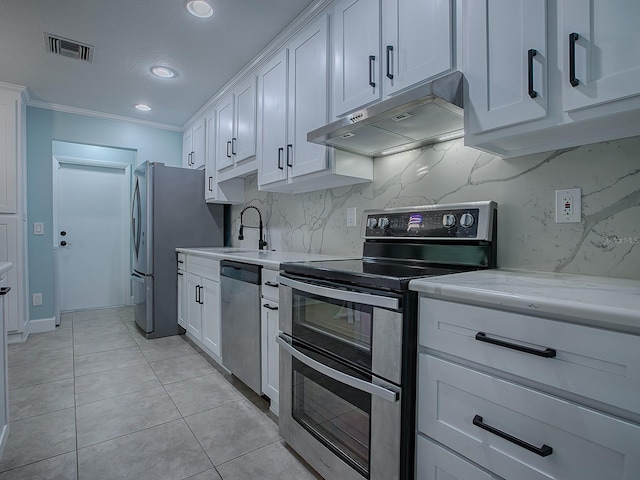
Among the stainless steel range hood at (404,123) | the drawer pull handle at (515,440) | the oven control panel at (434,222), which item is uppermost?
the stainless steel range hood at (404,123)

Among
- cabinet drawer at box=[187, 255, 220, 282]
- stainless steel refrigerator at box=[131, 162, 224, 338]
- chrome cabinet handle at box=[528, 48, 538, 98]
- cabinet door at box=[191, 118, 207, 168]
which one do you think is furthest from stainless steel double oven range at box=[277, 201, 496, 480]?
cabinet door at box=[191, 118, 207, 168]

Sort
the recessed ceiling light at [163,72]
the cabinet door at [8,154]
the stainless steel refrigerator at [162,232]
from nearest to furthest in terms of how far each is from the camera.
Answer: the recessed ceiling light at [163,72]
the cabinet door at [8,154]
the stainless steel refrigerator at [162,232]

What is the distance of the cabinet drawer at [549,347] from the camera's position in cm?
68

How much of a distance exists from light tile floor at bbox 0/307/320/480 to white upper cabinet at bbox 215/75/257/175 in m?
1.73

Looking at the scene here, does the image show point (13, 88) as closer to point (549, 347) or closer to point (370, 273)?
point (370, 273)

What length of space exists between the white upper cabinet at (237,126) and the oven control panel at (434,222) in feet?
4.32

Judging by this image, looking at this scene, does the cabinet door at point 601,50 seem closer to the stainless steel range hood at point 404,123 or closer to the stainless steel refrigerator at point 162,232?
the stainless steel range hood at point 404,123

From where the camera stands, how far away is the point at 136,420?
6.14ft

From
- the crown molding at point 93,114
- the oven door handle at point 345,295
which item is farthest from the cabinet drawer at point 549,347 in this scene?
the crown molding at point 93,114

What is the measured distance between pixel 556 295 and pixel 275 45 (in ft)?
7.62

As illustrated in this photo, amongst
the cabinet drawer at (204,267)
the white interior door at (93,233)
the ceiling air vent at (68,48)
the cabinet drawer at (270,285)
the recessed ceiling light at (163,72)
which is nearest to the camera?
the cabinet drawer at (270,285)

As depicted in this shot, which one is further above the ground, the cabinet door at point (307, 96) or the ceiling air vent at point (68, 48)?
the ceiling air vent at point (68, 48)

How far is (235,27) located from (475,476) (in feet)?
8.61

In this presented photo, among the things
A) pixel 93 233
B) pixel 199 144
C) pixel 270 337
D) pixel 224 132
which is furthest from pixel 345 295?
pixel 93 233
